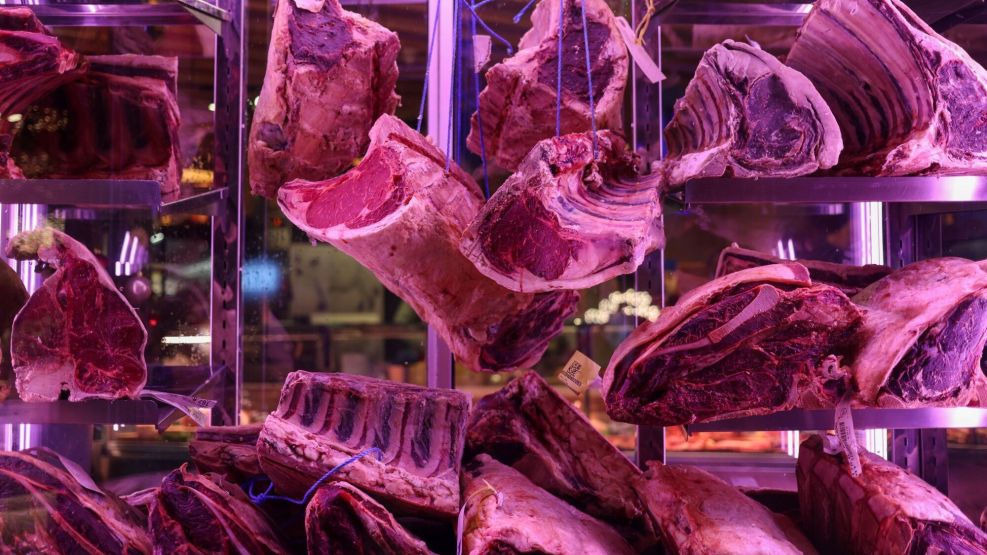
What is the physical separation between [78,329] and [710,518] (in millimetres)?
1558

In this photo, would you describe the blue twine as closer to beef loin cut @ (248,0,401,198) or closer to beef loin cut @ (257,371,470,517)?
beef loin cut @ (257,371,470,517)

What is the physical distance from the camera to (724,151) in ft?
4.81

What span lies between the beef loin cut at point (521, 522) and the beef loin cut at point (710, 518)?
5.2 inches

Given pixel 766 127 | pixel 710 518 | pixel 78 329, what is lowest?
pixel 710 518

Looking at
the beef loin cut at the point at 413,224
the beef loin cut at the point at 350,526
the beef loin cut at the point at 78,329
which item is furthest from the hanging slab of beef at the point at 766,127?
the beef loin cut at the point at 78,329

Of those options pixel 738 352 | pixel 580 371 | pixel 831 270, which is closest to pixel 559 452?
pixel 580 371

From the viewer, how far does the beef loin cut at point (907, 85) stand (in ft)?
4.97

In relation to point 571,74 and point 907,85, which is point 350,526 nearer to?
point 571,74

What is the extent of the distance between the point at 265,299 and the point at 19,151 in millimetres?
820

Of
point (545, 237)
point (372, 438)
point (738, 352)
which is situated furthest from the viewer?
point (372, 438)

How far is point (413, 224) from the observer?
1.42 m

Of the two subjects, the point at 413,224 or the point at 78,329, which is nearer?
the point at 413,224

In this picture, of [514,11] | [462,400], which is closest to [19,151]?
[462,400]

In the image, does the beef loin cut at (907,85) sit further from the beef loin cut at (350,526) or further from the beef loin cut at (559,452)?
the beef loin cut at (350,526)
